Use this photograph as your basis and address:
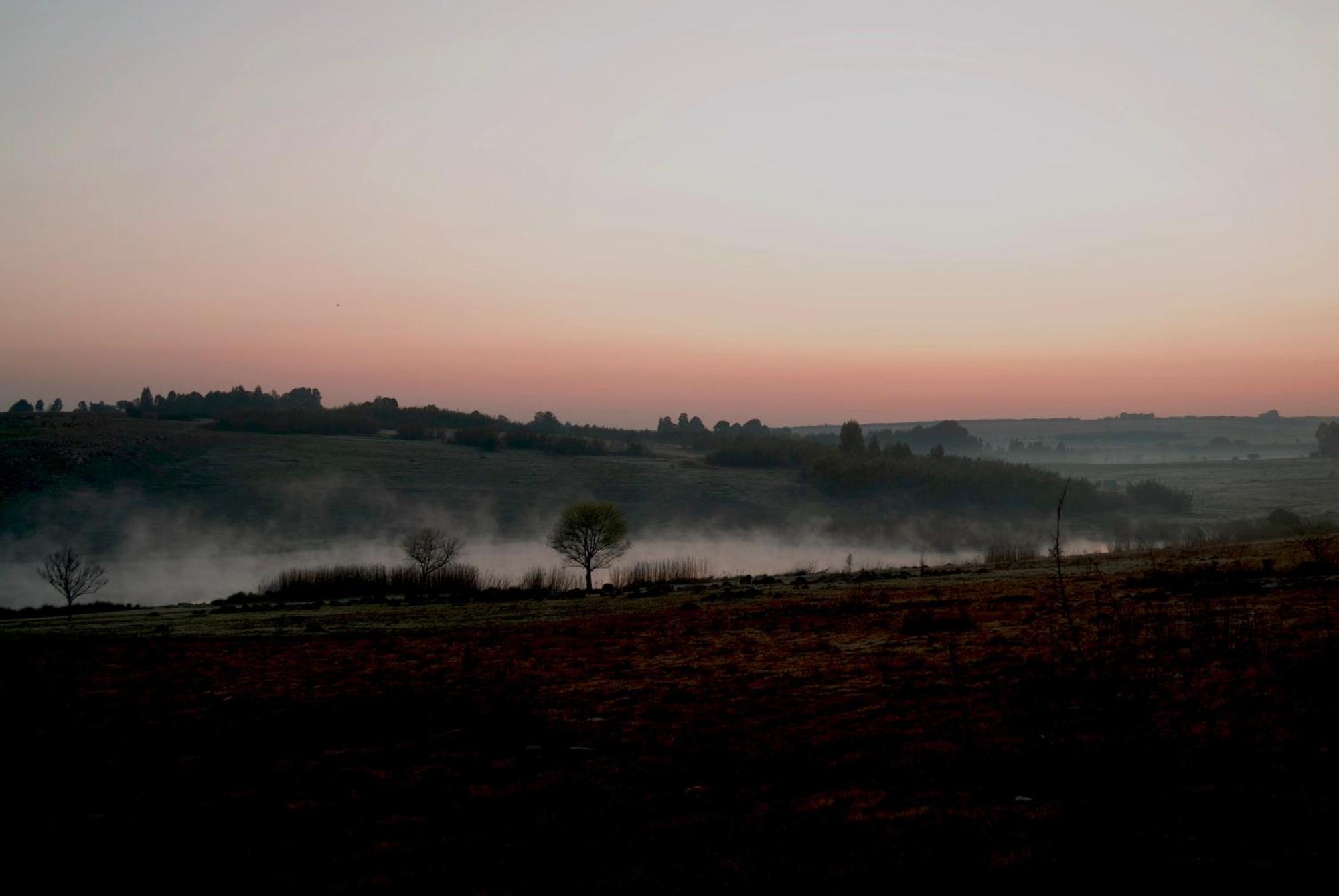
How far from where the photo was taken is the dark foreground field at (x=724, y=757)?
7984 mm

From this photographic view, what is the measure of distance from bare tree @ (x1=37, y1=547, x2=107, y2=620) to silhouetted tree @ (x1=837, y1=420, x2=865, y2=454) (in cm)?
10620

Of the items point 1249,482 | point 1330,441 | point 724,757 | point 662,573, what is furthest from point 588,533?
point 1330,441

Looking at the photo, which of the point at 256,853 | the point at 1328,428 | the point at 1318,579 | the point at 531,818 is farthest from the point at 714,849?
the point at 1328,428

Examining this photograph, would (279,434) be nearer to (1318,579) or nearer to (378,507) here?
(378,507)

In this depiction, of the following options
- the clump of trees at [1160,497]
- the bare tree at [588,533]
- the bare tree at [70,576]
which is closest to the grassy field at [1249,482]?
the clump of trees at [1160,497]

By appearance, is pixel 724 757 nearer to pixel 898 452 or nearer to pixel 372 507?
pixel 372 507

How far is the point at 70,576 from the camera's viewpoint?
61688 mm

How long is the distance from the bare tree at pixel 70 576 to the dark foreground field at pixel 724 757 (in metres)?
35.4

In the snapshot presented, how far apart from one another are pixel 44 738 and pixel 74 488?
9180 centimetres

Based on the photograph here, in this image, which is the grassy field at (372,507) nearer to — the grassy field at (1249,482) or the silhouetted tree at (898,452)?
the grassy field at (1249,482)

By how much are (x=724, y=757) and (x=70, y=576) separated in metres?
66.5

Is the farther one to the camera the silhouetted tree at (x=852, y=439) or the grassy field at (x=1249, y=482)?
the silhouetted tree at (x=852, y=439)

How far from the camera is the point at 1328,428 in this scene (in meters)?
181

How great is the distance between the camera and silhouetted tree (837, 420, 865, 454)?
146 m
